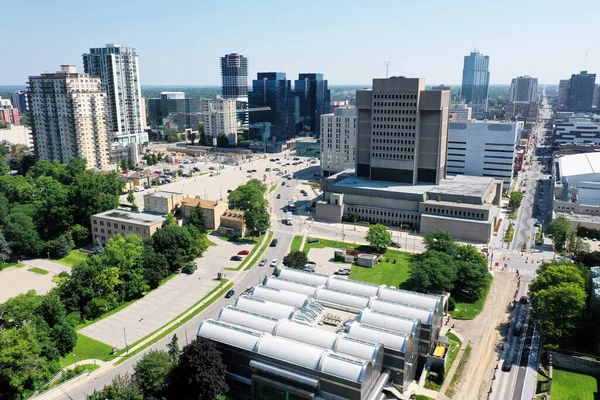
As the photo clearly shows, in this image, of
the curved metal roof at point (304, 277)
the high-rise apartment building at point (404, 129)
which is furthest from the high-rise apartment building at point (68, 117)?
the curved metal roof at point (304, 277)

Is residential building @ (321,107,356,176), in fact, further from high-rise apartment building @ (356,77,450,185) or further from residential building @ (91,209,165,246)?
residential building @ (91,209,165,246)

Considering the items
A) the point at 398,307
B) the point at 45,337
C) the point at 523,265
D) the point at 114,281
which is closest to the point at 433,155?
the point at 523,265

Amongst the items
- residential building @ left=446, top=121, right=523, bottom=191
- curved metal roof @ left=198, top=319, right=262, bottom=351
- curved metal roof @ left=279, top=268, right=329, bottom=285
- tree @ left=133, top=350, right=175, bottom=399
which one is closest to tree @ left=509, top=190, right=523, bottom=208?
residential building @ left=446, top=121, right=523, bottom=191

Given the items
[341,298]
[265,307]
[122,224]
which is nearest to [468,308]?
[341,298]

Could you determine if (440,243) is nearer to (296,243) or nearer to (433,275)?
(433,275)

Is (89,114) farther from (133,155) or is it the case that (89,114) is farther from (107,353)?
(107,353)

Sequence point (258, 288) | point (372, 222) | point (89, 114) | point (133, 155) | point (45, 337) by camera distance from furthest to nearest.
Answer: point (133, 155), point (89, 114), point (372, 222), point (258, 288), point (45, 337)

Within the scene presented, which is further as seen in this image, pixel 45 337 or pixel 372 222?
pixel 372 222
